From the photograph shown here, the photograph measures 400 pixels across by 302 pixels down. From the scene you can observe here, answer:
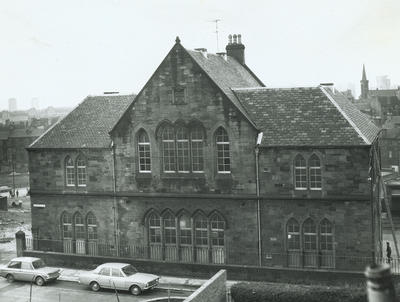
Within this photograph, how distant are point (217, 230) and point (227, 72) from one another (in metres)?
11.8

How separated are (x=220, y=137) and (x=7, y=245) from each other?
67.2 ft

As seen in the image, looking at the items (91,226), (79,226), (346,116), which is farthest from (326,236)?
(79,226)

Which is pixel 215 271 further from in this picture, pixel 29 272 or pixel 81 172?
pixel 81 172

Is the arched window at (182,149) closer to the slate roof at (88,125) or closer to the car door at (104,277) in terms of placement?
the slate roof at (88,125)

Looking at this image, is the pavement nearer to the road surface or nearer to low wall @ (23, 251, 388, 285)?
low wall @ (23, 251, 388, 285)

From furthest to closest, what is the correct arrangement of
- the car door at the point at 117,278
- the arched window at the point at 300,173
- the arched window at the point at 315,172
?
the arched window at the point at 300,173
the arched window at the point at 315,172
the car door at the point at 117,278

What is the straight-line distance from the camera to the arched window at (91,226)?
35625 mm

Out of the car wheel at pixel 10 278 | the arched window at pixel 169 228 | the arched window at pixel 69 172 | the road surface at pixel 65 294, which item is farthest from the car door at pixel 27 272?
the arched window at pixel 169 228

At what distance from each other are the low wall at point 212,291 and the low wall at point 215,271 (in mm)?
4418

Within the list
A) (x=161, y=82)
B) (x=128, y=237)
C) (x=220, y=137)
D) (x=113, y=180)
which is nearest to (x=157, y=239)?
(x=128, y=237)

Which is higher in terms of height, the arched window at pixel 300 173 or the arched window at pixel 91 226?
the arched window at pixel 300 173

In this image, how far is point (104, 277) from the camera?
29.1 meters

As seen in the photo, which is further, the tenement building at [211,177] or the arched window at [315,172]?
the arched window at [315,172]

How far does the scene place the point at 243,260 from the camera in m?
31.8
